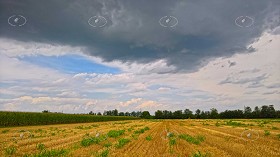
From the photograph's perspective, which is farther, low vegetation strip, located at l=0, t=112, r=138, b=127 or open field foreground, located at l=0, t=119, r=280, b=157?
low vegetation strip, located at l=0, t=112, r=138, b=127

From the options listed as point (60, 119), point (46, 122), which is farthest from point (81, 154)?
point (60, 119)

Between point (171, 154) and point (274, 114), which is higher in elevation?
point (274, 114)

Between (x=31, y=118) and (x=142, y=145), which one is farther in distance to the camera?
(x=31, y=118)

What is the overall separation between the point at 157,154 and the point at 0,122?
5031cm

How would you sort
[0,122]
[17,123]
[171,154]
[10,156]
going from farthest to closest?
[17,123] → [0,122] → [171,154] → [10,156]

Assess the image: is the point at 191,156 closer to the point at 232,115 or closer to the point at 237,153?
the point at 237,153

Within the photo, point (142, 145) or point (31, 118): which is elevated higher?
point (31, 118)

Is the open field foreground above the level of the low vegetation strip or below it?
below

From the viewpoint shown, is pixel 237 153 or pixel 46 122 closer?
pixel 237 153

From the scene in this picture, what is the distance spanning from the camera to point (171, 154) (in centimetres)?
1536

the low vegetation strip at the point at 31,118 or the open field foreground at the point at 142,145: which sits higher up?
the low vegetation strip at the point at 31,118

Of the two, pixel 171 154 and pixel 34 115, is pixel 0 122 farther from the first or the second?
pixel 171 154

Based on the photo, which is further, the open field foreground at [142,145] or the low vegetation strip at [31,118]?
the low vegetation strip at [31,118]

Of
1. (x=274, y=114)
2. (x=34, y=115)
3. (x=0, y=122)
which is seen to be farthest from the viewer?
(x=274, y=114)
